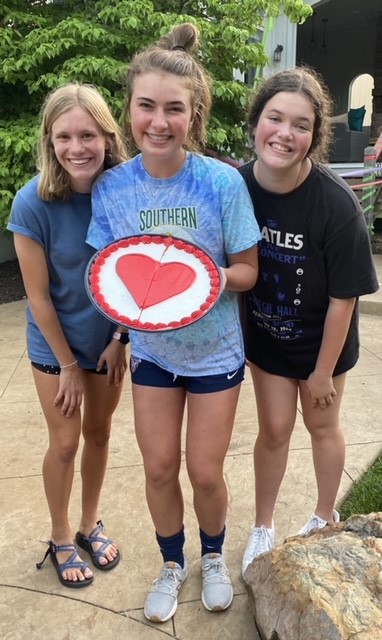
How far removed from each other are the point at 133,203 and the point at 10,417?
92.2 inches

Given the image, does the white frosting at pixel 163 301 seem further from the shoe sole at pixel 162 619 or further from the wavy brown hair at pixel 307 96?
the shoe sole at pixel 162 619

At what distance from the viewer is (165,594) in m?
2.15

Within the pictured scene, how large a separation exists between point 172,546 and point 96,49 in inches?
196

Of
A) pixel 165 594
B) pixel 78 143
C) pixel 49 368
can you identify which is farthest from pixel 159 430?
pixel 78 143

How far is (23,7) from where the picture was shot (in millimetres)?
6258

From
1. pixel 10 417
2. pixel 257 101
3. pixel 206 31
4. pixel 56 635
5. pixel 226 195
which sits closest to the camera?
pixel 226 195

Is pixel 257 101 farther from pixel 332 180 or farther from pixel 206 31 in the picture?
pixel 206 31

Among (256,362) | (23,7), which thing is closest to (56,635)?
(256,362)

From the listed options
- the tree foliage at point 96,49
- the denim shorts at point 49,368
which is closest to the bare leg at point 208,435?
the denim shorts at point 49,368

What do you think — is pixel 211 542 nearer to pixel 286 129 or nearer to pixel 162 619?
pixel 162 619

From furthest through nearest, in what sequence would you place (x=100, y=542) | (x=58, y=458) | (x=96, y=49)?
(x=96, y=49) < (x=100, y=542) < (x=58, y=458)

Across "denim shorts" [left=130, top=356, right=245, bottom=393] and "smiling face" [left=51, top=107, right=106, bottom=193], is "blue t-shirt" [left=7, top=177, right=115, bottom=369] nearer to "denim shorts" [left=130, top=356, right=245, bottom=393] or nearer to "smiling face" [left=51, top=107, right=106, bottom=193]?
"smiling face" [left=51, top=107, right=106, bottom=193]

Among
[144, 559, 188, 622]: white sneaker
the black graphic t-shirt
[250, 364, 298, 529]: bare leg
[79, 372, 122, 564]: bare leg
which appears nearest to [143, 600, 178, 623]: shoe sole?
[144, 559, 188, 622]: white sneaker

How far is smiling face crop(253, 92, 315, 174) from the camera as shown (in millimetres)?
1809
